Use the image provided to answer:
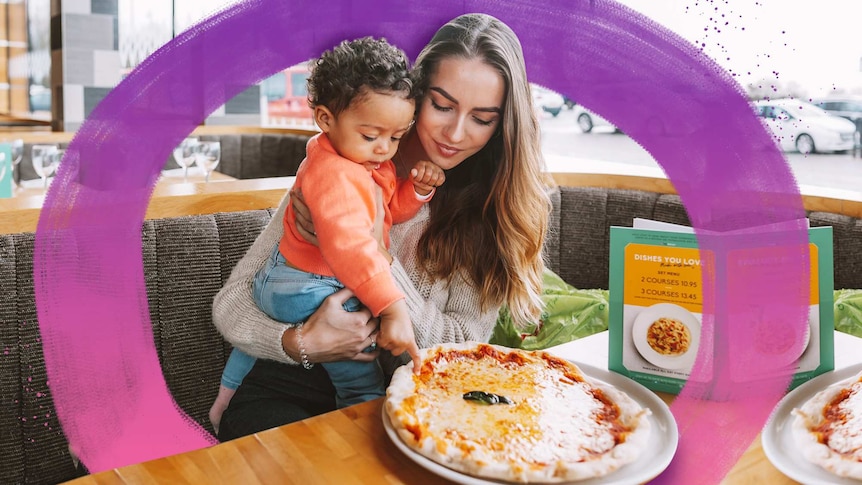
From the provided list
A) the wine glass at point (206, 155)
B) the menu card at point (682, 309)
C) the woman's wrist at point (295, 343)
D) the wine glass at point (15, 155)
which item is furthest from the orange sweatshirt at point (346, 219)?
the wine glass at point (15, 155)

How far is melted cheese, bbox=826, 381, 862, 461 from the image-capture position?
37.1 inches

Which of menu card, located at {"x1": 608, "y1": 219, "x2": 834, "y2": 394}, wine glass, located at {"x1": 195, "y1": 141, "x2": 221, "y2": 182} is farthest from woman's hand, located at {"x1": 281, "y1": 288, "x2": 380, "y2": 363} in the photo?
wine glass, located at {"x1": 195, "y1": 141, "x2": 221, "y2": 182}

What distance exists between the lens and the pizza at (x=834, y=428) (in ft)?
2.97

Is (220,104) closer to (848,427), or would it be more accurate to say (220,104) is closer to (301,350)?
(301,350)


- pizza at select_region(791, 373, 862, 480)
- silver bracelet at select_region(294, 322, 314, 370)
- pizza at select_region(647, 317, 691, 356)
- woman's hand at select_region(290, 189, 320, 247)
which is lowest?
silver bracelet at select_region(294, 322, 314, 370)

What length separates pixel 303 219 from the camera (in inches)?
52.2

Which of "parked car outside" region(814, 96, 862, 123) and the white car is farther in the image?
"parked car outside" region(814, 96, 862, 123)

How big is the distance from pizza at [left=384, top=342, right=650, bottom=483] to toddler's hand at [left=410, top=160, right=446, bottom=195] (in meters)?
0.34

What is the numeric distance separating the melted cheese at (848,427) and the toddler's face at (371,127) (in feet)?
2.71

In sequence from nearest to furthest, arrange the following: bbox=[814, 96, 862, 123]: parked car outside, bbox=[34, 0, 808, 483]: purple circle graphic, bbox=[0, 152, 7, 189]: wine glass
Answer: bbox=[34, 0, 808, 483]: purple circle graphic, bbox=[814, 96, 862, 123]: parked car outside, bbox=[0, 152, 7, 189]: wine glass

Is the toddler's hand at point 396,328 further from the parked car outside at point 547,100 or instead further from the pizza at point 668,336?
→ the parked car outside at point 547,100

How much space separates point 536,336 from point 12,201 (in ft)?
4.59

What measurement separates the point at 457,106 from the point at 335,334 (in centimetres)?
52

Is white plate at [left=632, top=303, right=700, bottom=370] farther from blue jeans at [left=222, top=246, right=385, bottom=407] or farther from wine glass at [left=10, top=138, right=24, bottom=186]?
wine glass at [left=10, top=138, right=24, bottom=186]
